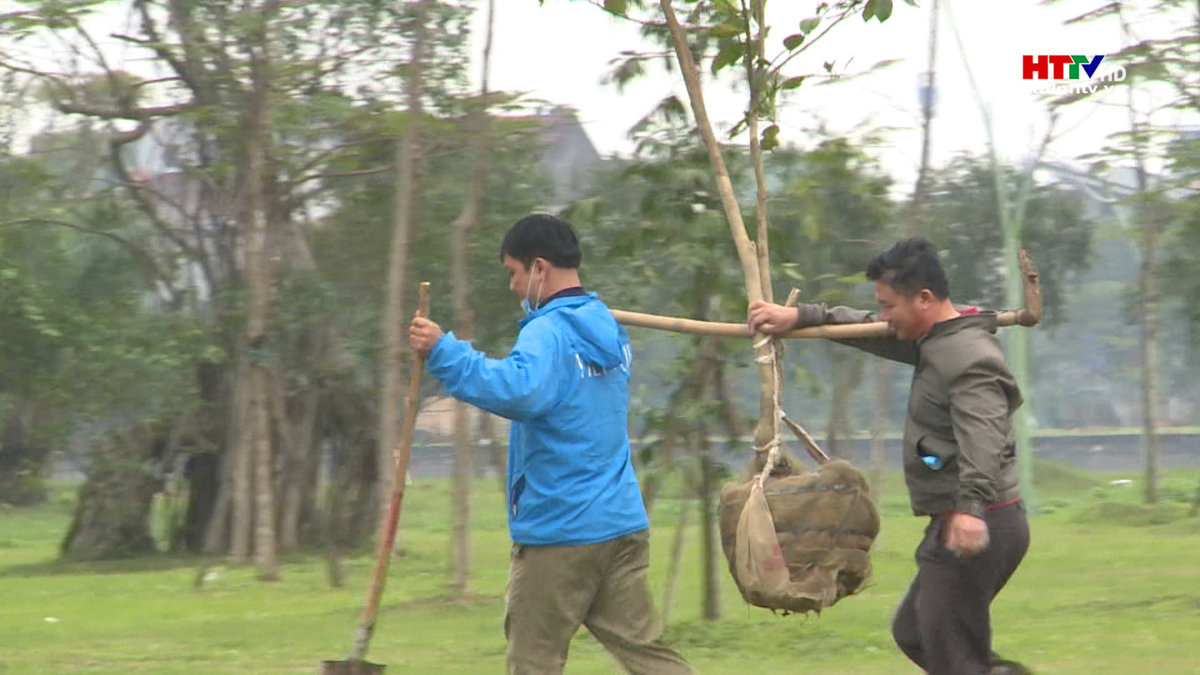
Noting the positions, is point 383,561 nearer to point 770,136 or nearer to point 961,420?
point 961,420

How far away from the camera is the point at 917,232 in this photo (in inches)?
566

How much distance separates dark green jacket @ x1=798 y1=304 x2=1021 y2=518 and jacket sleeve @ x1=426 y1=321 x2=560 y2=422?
1.10 meters

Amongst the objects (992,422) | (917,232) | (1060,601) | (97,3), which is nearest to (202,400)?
Answer: (97,3)

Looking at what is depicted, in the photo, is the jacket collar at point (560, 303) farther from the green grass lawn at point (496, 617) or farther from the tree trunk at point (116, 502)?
the tree trunk at point (116, 502)

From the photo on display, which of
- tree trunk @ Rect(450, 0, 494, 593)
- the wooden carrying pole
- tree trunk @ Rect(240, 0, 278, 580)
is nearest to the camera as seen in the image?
the wooden carrying pole

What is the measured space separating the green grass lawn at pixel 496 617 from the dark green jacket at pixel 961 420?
46.8 inches

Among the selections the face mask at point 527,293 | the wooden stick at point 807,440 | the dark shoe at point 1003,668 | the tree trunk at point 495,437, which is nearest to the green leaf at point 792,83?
the wooden stick at point 807,440

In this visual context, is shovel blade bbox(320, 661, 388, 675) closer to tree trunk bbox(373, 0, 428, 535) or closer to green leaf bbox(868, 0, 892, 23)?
green leaf bbox(868, 0, 892, 23)

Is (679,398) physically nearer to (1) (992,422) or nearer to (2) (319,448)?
(1) (992,422)

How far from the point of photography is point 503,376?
199 inches

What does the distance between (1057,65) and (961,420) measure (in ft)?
28.9

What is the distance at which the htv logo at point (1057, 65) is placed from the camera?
12.0 metres

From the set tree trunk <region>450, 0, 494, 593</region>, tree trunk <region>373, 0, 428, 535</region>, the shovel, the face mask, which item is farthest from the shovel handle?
tree trunk <region>373, 0, 428, 535</region>

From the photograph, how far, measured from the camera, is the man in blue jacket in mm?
5309
